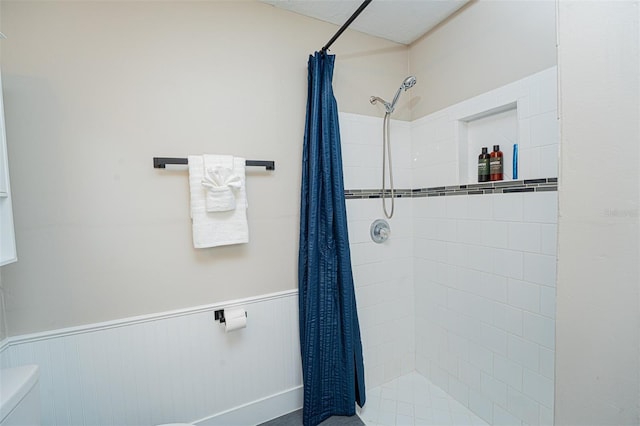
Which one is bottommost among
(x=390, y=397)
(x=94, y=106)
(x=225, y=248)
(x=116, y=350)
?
(x=390, y=397)

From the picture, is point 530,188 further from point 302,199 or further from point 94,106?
point 94,106

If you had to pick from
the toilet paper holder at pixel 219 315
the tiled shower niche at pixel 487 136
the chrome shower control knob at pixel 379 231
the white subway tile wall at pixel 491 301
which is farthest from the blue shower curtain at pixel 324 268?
the tiled shower niche at pixel 487 136

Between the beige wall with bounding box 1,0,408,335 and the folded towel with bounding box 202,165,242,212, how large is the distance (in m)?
0.15

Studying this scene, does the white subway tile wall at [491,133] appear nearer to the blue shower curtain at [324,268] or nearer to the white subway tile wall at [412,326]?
the white subway tile wall at [412,326]

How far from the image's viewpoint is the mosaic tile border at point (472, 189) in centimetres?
130

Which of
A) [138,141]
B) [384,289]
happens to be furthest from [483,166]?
[138,141]

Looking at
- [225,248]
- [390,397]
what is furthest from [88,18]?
[390,397]

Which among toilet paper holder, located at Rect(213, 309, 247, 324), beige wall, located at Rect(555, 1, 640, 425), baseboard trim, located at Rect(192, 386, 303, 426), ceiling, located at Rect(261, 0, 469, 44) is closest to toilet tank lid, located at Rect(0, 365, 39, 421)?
toilet paper holder, located at Rect(213, 309, 247, 324)

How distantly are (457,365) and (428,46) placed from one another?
217cm

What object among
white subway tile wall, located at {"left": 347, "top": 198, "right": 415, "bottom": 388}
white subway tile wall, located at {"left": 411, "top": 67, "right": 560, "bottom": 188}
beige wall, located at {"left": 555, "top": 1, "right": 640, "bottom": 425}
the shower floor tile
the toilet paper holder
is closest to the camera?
beige wall, located at {"left": 555, "top": 1, "right": 640, "bottom": 425}

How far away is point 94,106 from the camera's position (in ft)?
4.08

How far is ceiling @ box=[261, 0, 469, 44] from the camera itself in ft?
5.15

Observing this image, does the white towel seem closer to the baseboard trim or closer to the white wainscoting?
the white wainscoting

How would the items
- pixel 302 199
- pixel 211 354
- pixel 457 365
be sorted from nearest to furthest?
pixel 211 354, pixel 302 199, pixel 457 365
